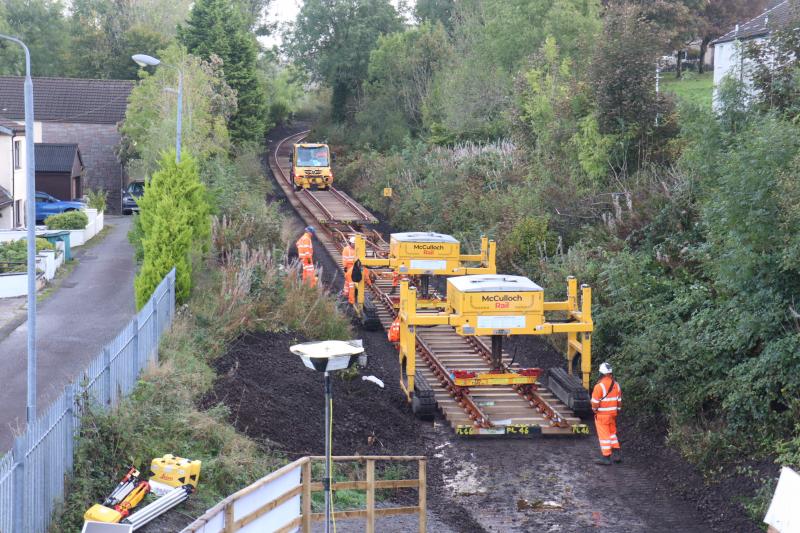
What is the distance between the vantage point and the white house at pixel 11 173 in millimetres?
36219

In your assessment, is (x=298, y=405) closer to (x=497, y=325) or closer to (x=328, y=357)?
(x=497, y=325)

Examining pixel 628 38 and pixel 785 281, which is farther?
pixel 628 38

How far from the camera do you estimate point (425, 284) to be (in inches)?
864

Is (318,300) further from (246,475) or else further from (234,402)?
(246,475)

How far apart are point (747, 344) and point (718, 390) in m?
0.86

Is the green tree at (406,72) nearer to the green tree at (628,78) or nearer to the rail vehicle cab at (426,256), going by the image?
the green tree at (628,78)

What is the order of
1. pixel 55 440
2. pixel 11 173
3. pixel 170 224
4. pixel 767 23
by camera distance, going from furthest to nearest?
1. pixel 11 173
2. pixel 767 23
3. pixel 170 224
4. pixel 55 440

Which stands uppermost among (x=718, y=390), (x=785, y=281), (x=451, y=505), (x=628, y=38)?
(x=628, y=38)

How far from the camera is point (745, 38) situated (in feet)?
87.2

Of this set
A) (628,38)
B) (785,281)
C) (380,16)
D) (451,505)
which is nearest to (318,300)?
(451,505)

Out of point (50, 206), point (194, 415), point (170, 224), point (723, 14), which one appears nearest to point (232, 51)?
point (50, 206)

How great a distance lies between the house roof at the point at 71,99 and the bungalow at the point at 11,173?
1625 centimetres

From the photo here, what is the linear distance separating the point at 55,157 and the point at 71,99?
11240mm

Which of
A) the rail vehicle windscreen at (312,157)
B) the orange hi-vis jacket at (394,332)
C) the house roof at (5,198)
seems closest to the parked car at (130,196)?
the rail vehicle windscreen at (312,157)
